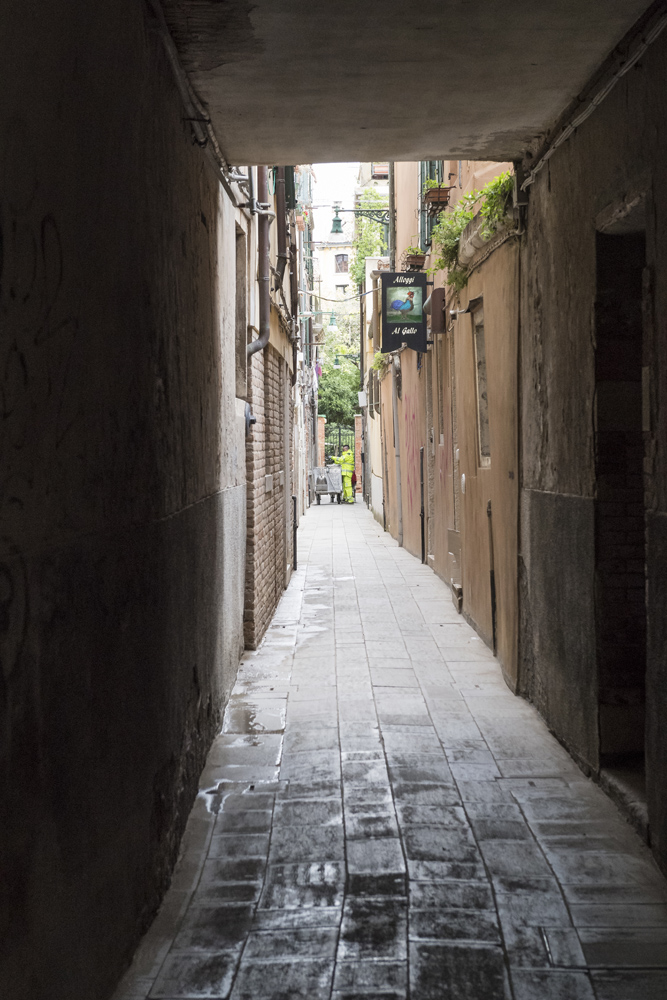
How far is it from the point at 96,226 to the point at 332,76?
246 cm

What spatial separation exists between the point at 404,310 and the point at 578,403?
297 inches

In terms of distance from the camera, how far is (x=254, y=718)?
5.92 metres

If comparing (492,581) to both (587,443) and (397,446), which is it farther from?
(397,446)

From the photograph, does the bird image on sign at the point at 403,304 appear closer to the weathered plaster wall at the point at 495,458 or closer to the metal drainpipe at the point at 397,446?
the weathered plaster wall at the point at 495,458

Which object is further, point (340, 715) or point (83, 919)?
point (340, 715)

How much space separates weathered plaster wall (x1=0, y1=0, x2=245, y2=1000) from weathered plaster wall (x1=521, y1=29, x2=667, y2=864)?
6.48 feet

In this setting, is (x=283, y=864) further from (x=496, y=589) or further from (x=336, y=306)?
(x=336, y=306)

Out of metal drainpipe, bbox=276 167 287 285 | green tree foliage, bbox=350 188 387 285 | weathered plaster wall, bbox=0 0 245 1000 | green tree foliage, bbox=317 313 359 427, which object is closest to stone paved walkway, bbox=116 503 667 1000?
weathered plaster wall, bbox=0 0 245 1000

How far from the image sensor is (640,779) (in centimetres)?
438

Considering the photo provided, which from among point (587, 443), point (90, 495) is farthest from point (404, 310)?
point (90, 495)

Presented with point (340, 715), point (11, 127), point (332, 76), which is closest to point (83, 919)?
point (11, 127)

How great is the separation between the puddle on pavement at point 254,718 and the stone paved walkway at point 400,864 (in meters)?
0.02

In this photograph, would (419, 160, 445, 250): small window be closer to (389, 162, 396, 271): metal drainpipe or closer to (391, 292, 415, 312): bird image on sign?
(391, 292, 415, 312): bird image on sign

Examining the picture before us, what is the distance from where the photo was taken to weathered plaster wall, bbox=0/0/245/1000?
6.62 ft
